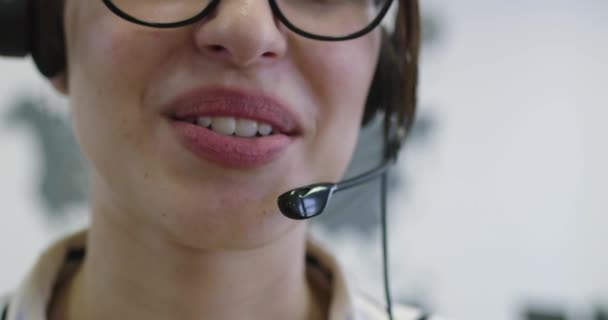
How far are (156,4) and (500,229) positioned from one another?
3.82 ft

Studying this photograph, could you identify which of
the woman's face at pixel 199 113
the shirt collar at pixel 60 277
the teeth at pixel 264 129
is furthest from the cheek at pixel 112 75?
the shirt collar at pixel 60 277

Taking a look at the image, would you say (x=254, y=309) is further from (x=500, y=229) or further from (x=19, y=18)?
(x=500, y=229)

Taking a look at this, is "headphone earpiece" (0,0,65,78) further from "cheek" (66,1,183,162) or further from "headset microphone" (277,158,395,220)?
"headset microphone" (277,158,395,220)

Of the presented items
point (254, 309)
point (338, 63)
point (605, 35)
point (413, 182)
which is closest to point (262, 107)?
point (338, 63)

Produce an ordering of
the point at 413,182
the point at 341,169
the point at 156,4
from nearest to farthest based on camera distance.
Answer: the point at 156,4 < the point at 341,169 < the point at 413,182

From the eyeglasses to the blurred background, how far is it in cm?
82

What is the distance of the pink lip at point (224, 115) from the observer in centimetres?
56

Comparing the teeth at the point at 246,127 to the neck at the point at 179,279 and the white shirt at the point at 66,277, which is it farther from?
the white shirt at the point at 66,277

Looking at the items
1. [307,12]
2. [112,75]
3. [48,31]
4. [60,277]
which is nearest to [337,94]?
[307,12]

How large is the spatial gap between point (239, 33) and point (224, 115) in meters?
0.10

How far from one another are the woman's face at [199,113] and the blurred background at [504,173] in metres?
0.83

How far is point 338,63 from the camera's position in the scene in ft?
2.01

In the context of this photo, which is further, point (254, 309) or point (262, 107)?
point (254, 309)

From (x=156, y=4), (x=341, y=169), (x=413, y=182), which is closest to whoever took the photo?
(x=156, y=4)
